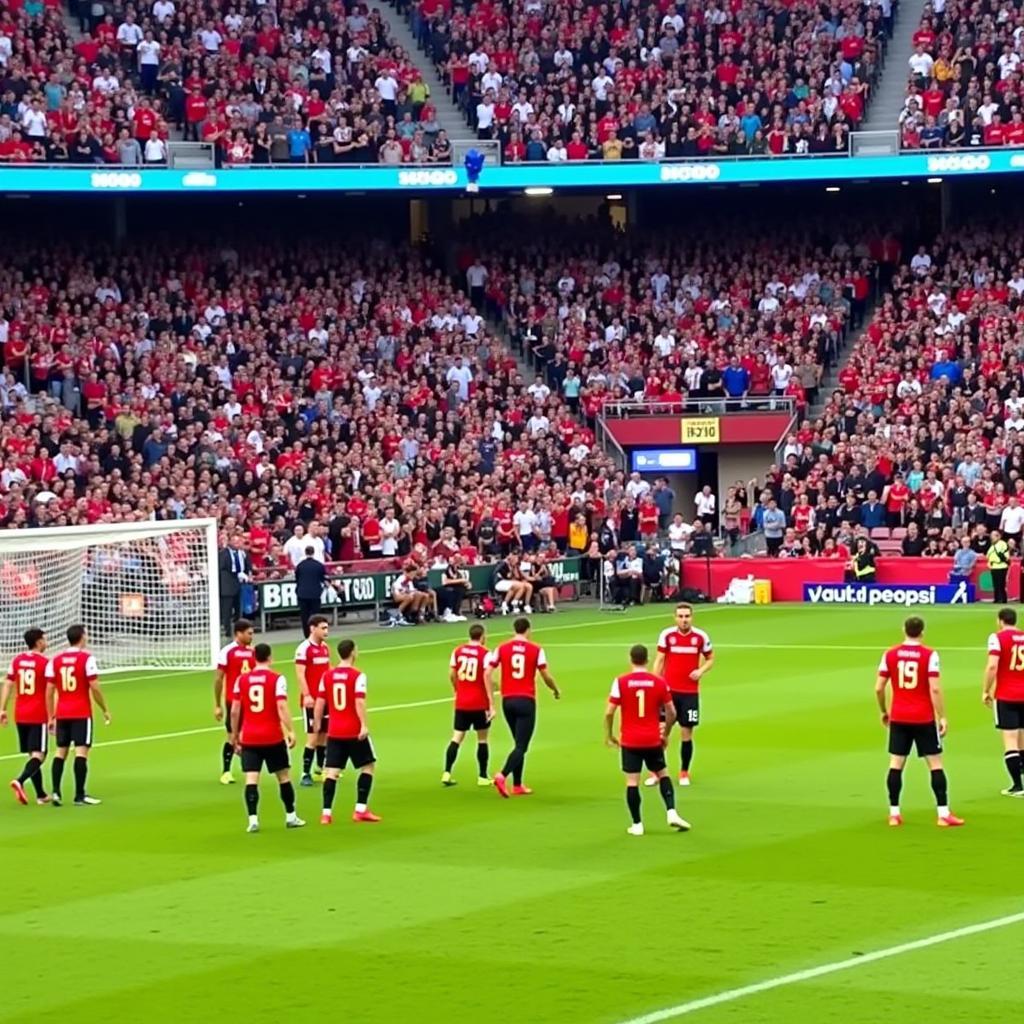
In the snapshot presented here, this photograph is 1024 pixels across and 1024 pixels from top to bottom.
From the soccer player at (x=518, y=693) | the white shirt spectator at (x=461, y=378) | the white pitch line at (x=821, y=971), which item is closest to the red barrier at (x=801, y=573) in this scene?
the white shirt spectator at (x=461, y=378)

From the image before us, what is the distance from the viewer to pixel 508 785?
2300 cm

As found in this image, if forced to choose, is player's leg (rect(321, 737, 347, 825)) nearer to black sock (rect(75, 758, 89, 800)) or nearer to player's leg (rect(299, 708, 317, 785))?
player's leg (rect(299, 708, 317, 785))

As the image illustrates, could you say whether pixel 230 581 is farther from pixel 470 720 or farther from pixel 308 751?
pixel 470 720

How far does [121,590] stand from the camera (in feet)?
116

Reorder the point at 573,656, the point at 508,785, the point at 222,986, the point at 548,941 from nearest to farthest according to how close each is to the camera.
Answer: the point at 222,986
the point at 548,941
the point at 508,785
the point at 573,656

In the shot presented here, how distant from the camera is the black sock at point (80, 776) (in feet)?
75.0

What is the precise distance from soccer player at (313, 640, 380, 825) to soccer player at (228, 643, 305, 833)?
41 cm

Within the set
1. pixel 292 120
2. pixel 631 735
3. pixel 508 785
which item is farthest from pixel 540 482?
pixel 631 735

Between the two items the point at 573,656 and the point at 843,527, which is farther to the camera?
the point at 843,527

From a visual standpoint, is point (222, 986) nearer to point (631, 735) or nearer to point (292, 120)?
point (631, 735)

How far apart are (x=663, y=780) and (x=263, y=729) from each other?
146 inches

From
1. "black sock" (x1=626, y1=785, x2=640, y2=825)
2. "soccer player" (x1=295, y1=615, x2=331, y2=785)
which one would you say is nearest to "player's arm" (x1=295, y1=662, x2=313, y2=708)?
"soccer player" (x1=295, y1=615, x2=331, y2=785)

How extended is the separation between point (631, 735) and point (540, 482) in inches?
1154

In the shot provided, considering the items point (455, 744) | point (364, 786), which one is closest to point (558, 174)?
point (455, 744)
